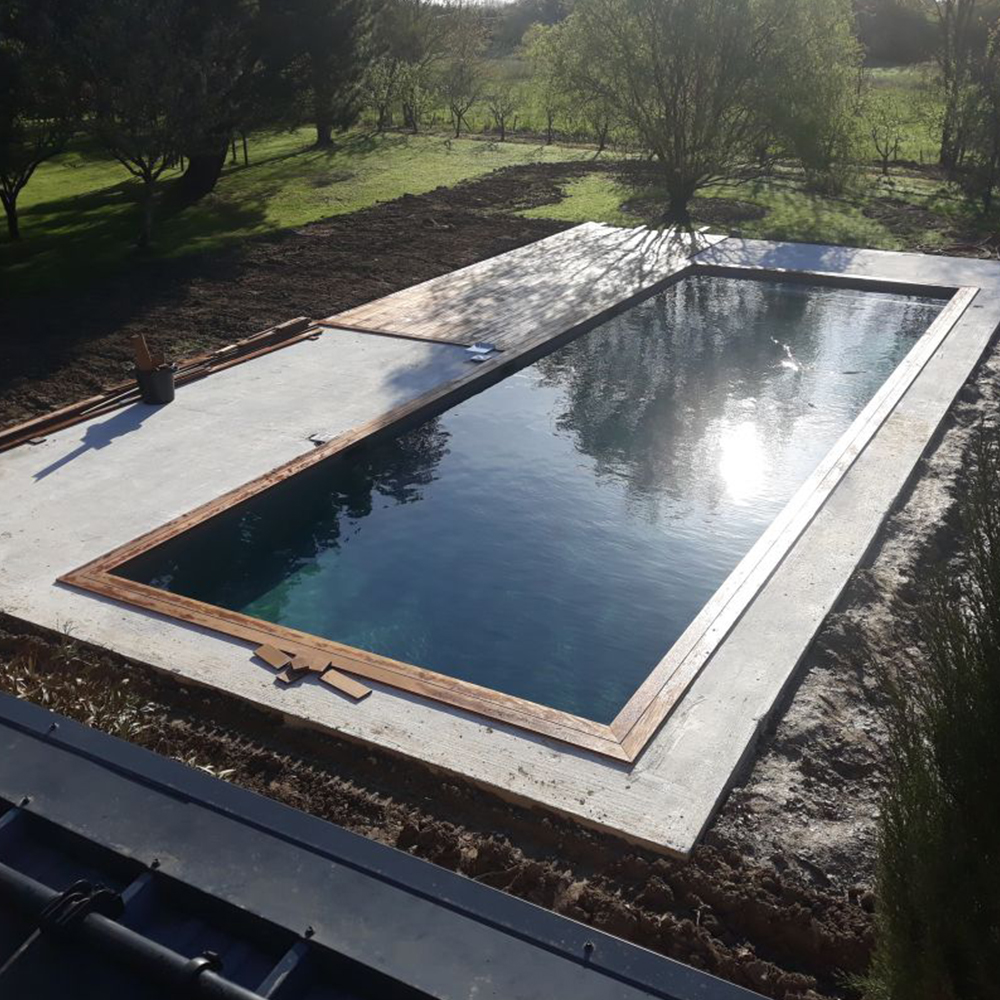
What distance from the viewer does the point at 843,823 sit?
16.0 feet

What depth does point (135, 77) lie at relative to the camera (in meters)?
13.3

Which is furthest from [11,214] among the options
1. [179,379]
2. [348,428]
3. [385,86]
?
[385,86]

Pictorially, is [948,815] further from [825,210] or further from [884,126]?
[884,126]

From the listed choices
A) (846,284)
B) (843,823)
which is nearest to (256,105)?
(846,284)

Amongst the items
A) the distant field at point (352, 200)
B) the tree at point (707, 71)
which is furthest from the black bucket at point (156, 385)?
the tree at point (707, 71)

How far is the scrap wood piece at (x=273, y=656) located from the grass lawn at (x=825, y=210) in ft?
42.7

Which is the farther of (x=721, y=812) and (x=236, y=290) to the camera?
(x=236, y=290)

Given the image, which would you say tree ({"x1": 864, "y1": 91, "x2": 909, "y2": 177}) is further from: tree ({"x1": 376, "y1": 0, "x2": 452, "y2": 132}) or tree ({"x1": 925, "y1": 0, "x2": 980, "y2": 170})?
tree ({"x1": 376, "y1": 0, "x2": 452, "y2": 132})

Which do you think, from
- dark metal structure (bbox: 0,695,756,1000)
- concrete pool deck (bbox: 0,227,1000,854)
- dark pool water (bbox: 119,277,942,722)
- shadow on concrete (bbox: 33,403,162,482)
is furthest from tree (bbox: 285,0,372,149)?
dark metal structure (bbox: 0,695,756,1000)

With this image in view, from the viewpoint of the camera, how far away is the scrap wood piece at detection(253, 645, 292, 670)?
239 inches

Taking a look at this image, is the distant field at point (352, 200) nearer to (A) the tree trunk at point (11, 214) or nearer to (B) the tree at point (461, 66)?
(A) the tree trunk at point (11, 214)

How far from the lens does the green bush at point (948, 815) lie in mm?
2414

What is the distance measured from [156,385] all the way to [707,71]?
1139 centimetres

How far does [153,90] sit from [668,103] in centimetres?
850
